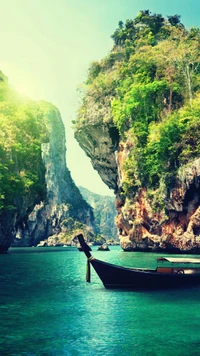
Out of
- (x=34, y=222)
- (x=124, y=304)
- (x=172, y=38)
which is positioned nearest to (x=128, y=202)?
(x=172, y=38)

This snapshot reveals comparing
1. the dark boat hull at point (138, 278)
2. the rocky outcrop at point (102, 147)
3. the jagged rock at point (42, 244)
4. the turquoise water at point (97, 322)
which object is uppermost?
the rocky outcrop at point (102, 147)

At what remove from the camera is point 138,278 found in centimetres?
1769

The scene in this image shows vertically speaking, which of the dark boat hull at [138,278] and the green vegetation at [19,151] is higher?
the green vegetation at [19,151]

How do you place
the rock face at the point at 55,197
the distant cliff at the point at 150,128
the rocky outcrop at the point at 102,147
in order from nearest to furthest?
the distant cliff at the point at 150,128, the rocky outcrop at the point at 102,147, the rock face at the point at 55,197

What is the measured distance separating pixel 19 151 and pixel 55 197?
10087cm

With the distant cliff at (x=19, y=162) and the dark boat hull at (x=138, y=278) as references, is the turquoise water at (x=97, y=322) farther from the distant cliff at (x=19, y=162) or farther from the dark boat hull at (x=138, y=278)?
the distant cliff at (x=19, y=162)

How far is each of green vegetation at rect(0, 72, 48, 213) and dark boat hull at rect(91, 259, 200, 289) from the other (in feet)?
84.6

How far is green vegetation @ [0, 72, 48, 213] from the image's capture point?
146ft

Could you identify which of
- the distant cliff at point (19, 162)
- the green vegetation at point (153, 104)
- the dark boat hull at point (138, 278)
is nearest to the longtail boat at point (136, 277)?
the dark boat hull at point (138, 278)

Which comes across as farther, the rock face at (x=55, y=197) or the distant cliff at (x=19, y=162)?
the rock face at (x=55, y=197)

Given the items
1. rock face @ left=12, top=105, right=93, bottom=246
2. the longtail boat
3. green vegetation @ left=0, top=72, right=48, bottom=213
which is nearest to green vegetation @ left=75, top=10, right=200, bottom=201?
green vegetation @ left=0, top=72, right=48, bottom=213

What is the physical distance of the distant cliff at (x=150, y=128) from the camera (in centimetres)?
4350

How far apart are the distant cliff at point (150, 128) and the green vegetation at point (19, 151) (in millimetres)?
10933

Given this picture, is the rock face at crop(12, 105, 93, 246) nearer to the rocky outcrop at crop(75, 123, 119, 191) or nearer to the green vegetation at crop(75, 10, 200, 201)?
the rocky outcrop at crop(75, 123, 119, 191)
